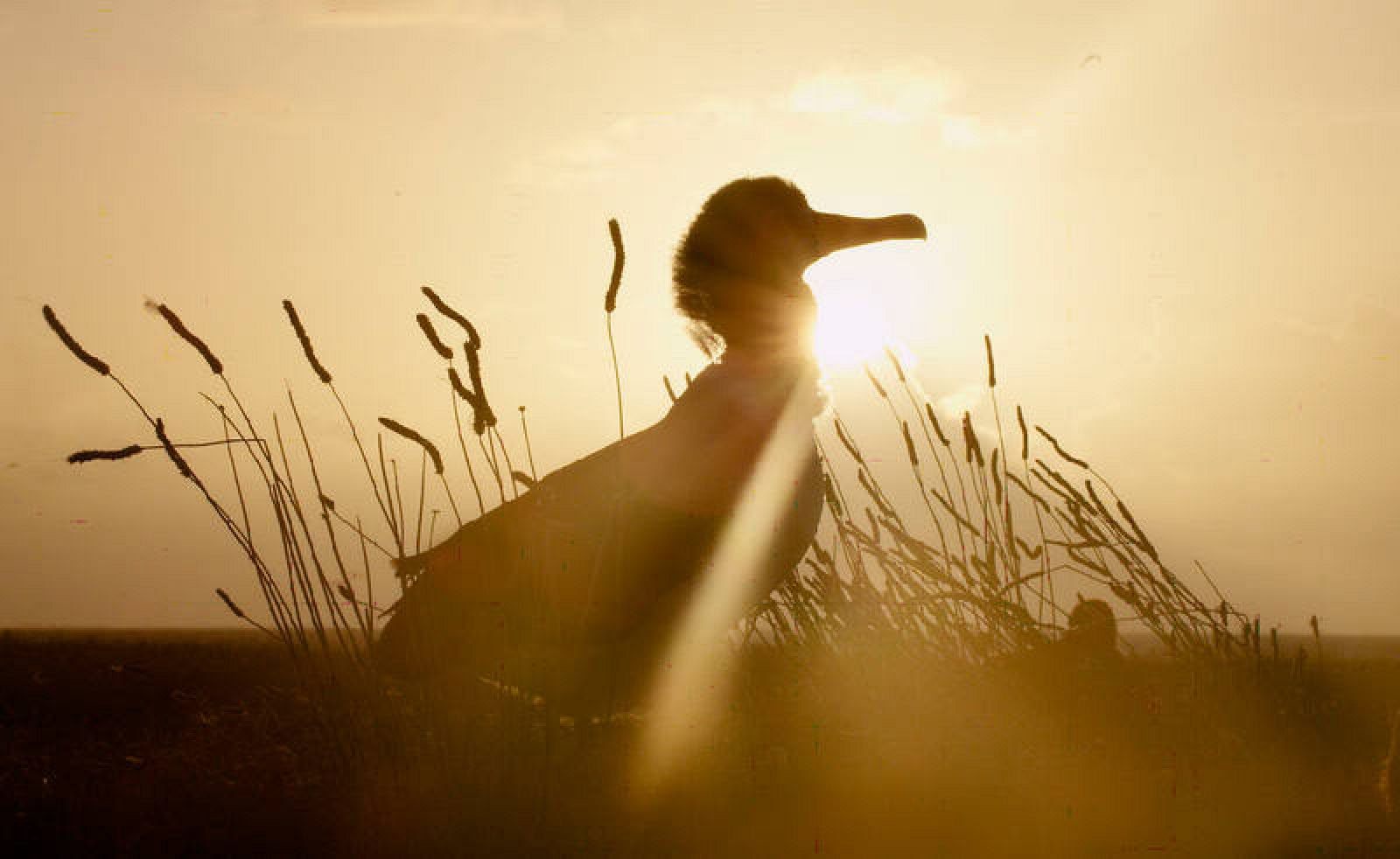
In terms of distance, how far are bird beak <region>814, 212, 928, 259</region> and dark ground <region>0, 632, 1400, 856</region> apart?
2.06 meters

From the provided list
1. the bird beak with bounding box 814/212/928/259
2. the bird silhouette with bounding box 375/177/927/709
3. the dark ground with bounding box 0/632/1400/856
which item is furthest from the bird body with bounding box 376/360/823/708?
the bird beak with bounding box 814/212/928/259

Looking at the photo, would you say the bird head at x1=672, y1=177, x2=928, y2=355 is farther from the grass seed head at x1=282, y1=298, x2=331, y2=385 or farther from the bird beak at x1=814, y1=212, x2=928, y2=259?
the grass seed head at x1=282, y1=298, x2=331, y2=385

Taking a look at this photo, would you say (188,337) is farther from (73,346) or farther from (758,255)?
(758,255)

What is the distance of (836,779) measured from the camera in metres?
3.17

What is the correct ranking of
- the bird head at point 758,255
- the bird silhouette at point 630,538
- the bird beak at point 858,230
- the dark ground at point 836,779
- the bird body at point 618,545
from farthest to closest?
the bird beak at point 858,230 < the bird head at point 758,255 < the bird body at point 618,545 < the bird silhouette at point 630,538 < the dark ground at point 836,779

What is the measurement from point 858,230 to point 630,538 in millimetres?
2112

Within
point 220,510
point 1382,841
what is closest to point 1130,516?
point 1382,841

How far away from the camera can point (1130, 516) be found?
3939 millimetres

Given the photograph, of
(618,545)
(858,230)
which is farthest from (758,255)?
(618,545)

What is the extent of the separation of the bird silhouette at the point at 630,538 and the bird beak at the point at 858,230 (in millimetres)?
395

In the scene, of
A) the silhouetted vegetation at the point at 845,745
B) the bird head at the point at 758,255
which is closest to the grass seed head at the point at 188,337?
the silhouetted vegetation at the point at 845,745

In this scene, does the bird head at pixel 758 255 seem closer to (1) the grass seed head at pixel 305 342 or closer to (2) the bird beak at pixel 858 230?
(2) the bird beak at pixel 858 230

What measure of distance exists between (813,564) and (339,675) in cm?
185

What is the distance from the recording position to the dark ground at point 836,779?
2.80 m
